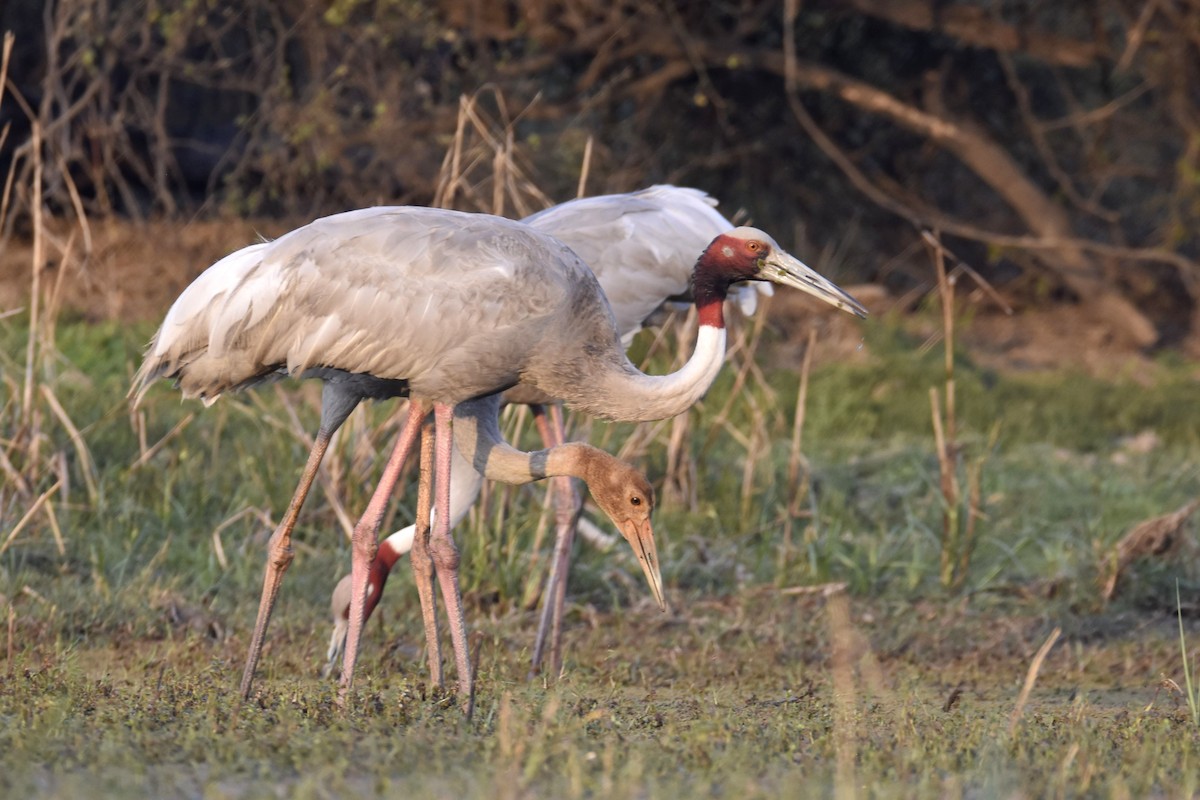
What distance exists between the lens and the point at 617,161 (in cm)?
1020

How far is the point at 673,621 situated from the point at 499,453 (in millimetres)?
1308

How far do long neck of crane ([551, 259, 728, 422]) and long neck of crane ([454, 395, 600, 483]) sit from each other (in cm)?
13

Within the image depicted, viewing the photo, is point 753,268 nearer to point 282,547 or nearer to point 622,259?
point 622,259

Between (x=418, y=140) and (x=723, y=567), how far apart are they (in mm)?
4044

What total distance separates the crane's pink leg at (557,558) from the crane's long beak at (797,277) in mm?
928

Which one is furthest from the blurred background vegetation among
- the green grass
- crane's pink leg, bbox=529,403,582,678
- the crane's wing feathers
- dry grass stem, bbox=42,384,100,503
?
the crane's wing feathers

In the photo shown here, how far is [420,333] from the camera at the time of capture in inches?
183

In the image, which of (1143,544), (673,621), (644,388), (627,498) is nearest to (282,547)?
(627,498)

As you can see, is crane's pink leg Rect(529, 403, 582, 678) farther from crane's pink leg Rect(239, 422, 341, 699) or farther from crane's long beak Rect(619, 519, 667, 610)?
crane's pink leg Rect(239, 422, 341, 699)

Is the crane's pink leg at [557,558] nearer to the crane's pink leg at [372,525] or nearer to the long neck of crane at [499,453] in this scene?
the long neck of crane at [499,453]

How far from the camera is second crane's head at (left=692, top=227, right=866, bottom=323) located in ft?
16.7

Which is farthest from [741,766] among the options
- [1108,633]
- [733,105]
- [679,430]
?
[733,105]

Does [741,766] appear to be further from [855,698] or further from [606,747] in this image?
[855,698]

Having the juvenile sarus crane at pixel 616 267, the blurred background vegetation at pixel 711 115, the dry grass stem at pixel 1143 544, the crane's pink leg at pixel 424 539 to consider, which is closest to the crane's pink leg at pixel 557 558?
the juvenile sarus crane at pixel 616 267
